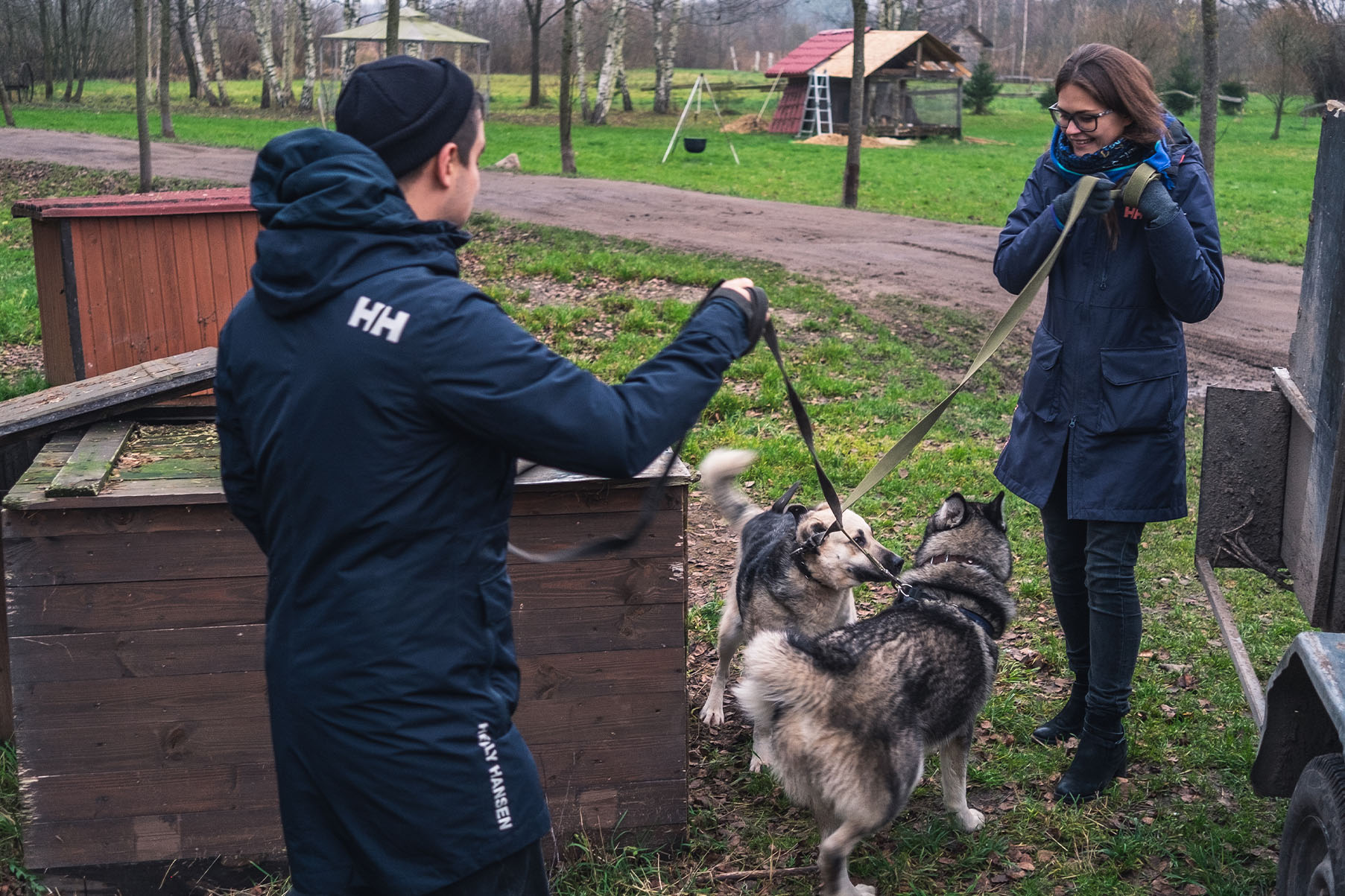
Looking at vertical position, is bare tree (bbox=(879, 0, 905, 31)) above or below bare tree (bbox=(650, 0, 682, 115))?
above

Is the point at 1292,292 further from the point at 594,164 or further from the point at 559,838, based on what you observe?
the point at 594,164

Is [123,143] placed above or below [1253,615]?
above

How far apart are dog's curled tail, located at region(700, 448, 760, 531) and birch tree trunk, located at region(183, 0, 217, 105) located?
141ft

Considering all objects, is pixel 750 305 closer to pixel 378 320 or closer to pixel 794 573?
pixel 378 320

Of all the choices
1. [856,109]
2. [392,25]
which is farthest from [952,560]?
[856,109]

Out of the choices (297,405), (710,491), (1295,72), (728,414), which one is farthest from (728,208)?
(1295,72)

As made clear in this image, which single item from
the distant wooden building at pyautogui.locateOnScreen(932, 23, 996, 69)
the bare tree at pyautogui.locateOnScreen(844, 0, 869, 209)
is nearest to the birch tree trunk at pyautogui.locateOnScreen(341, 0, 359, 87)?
the bare tree at pyautogui.locateOnScreen(844, 0, 869, 209)

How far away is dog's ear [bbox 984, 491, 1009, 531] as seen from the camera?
4224 millimetres

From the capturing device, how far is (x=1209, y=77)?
562 inches

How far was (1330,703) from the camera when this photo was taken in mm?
2504

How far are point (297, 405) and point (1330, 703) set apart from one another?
91.5 inches

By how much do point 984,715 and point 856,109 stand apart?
16.5 m

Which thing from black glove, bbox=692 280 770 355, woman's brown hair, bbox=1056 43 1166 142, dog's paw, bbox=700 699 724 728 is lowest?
dog's paw, bbox=700 699 724 728

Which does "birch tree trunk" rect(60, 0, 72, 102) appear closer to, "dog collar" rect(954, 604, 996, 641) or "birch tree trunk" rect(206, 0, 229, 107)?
Answer: "birch tree trunk" rect(206, 0, 229, 107)
